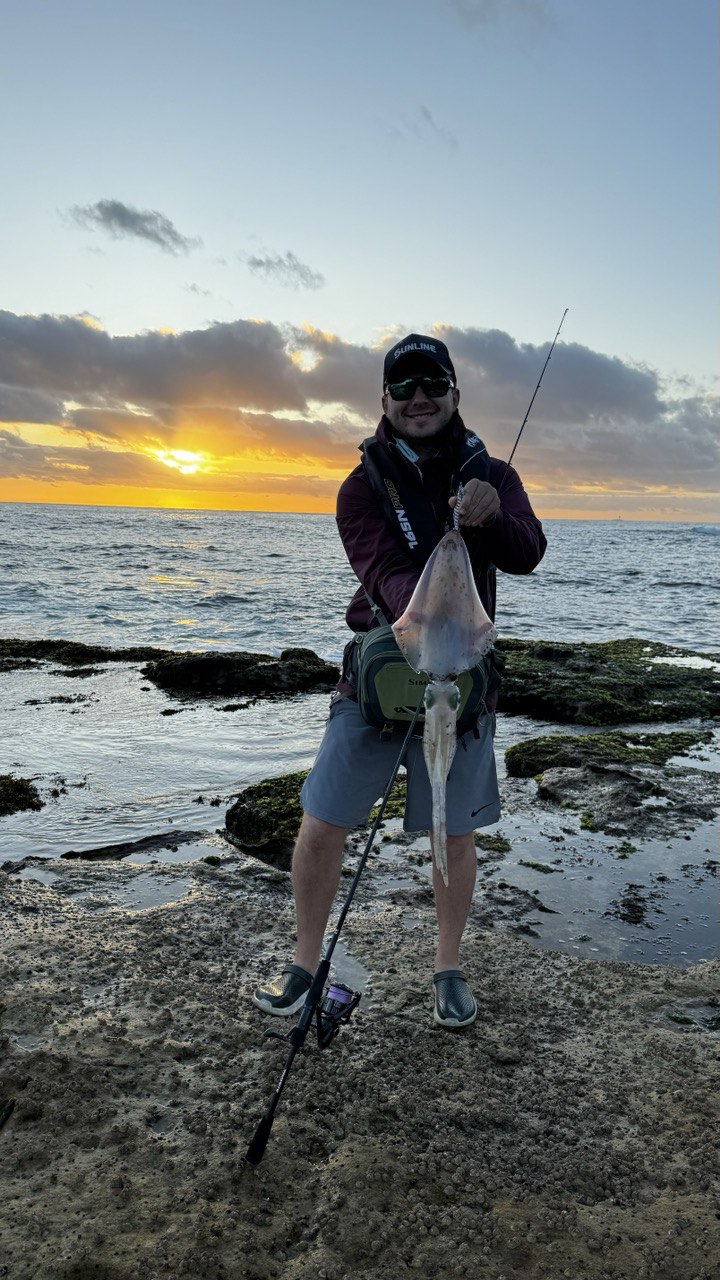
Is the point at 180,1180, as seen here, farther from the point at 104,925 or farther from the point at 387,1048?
the point at 104,925

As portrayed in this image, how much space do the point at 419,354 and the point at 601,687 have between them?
7.06 m

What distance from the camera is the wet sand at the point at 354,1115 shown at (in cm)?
205

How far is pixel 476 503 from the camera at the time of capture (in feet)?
8.81

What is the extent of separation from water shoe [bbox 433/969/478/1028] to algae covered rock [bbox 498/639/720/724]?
205 inches

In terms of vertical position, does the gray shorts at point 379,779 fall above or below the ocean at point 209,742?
above

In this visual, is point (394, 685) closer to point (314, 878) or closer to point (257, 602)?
point (314, 878)

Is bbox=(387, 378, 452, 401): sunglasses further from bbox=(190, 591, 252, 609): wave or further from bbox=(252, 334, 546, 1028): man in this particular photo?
bbox=(190, 591, 252, 609): wave

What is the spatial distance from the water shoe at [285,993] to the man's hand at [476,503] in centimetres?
202

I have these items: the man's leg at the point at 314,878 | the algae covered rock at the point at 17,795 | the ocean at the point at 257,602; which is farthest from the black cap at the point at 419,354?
the ocean at the point at 257,602

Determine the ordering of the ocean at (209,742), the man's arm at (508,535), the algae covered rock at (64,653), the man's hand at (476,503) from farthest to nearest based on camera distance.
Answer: the algae covered rock at (64,653) → the ocean at (209,742) → the man's arm at (508,535) → the man's hand at (476,503)

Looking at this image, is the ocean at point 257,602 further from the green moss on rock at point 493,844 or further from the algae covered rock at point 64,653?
the green moss on rock at point 493,844

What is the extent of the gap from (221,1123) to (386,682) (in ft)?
5.24

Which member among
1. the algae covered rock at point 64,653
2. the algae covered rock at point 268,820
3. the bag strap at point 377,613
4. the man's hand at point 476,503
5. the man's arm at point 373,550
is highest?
the man's hand at point 476,503

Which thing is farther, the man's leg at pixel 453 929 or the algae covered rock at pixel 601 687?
the algae covered rock at pixel 601 687
